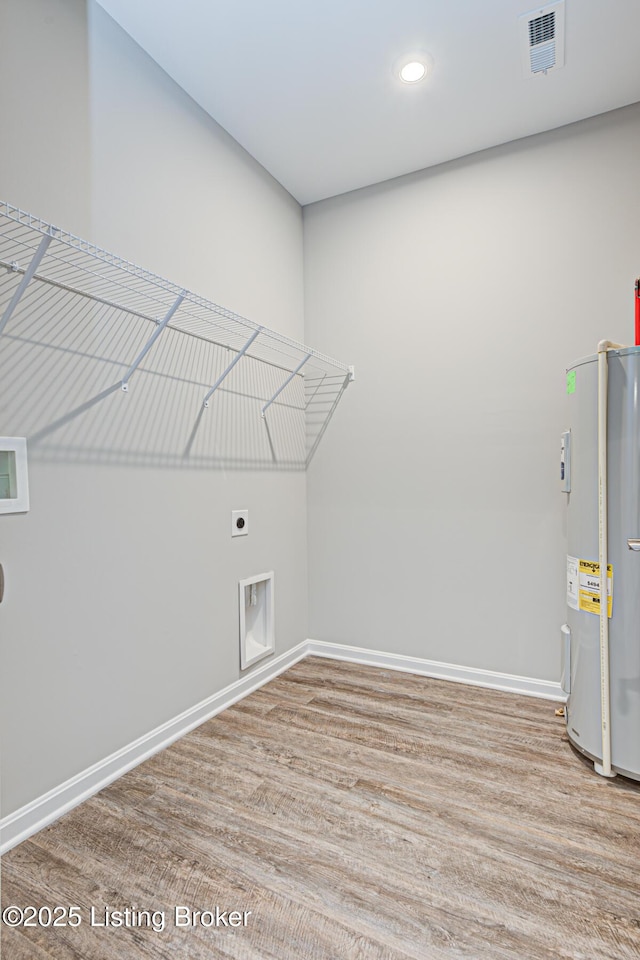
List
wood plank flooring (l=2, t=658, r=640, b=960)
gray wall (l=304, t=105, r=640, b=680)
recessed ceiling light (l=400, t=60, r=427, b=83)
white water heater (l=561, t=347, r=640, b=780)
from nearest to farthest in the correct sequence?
wood plank flooring (l=2, t=658, r=640, b=960) < white water heater (l=561, t=347, r=640, b=780) < recessed ceiling light (l=400, t=60, r=427, b=83) < gray wall (l=304, t=105, r=640, b=680)

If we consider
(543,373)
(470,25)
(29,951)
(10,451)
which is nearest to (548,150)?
(470,25)

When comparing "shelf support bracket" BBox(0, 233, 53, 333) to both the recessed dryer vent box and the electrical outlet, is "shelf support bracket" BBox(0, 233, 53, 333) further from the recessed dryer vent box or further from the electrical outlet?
the recessed dryer vent box

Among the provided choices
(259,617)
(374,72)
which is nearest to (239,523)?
(259,617)

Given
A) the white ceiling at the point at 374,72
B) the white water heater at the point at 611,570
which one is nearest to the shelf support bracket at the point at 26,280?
the white ceiling at the point at 374,72

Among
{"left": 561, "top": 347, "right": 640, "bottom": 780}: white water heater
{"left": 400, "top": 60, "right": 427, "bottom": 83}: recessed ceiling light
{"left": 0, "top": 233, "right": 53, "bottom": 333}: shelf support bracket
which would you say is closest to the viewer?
{"left": 0, "top": 233, "right": 53, "bottom": 333}: shelf support bracket

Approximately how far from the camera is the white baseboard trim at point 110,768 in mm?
1537

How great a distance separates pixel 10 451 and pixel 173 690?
3.91ft

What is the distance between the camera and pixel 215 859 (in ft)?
4.82

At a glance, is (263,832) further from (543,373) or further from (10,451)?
(543,373)

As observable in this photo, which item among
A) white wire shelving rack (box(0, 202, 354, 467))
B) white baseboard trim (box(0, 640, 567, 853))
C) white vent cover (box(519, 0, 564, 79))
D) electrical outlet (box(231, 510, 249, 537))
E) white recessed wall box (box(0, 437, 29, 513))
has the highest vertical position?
white vent cover (box(519, 0, 564, 79))

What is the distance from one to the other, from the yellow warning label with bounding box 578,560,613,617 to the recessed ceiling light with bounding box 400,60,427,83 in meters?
2.13

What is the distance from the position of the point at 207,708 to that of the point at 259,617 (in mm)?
584

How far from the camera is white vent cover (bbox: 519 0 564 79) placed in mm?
1883

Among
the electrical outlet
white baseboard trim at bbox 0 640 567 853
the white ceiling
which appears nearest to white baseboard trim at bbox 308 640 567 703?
white baseboard trim at bbox 0 640 567 853
